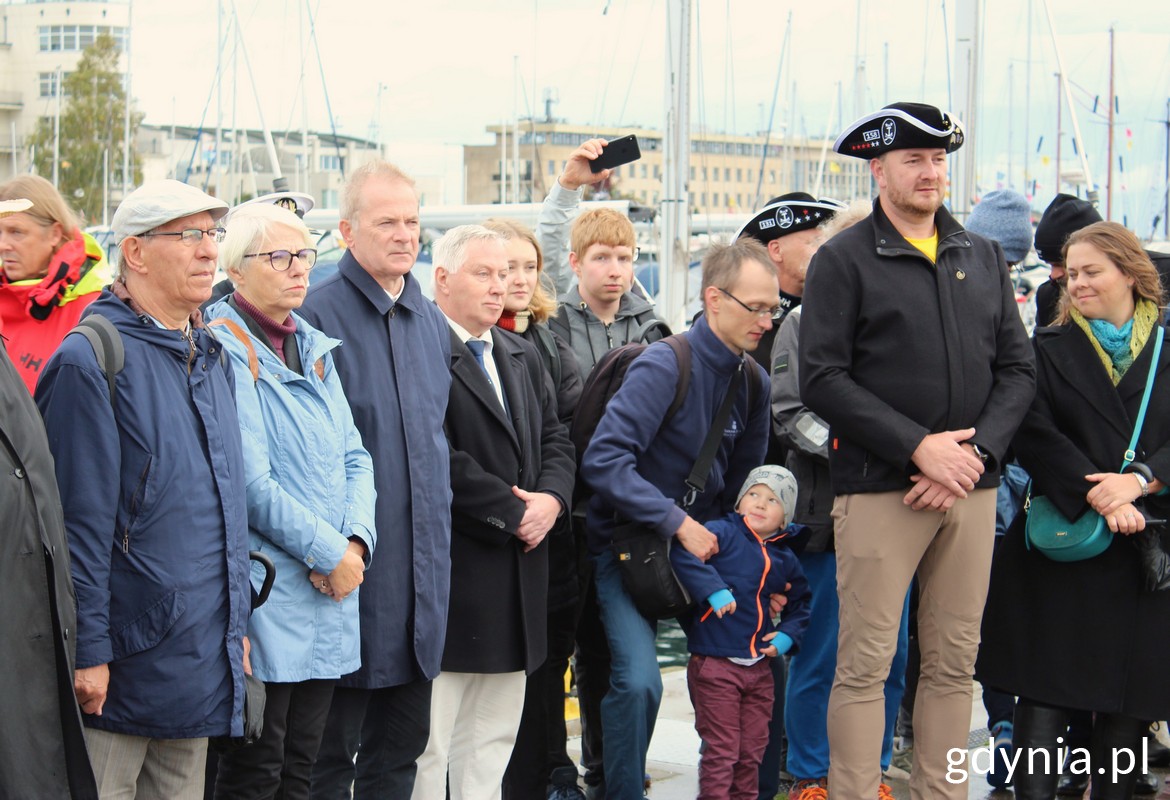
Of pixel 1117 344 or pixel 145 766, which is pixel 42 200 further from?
pixel 1117 344

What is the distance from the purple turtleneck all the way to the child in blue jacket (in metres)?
→ 1.68

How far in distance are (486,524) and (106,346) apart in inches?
61.5

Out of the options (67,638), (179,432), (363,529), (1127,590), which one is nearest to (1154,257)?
(1127,590)

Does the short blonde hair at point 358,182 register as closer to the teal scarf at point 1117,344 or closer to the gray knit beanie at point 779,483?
the gray knit beanie at point 779,483

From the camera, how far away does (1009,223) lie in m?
6.29

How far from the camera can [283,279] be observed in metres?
3.91

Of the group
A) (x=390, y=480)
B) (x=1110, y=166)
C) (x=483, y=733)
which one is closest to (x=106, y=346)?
(x=390, y=480)

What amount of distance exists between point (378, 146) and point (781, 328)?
28.0 metres

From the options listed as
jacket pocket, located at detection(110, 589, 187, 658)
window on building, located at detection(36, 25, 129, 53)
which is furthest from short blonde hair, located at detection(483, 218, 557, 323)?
window on building, located at detection(36, 25, 129, 53)

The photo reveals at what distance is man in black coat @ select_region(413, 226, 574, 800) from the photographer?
14.7 ft

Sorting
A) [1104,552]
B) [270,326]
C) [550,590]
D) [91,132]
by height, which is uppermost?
[91,132]

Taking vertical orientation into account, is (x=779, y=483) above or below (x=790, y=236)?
below

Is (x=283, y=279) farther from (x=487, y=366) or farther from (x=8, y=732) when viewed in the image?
(x=8, y=732)

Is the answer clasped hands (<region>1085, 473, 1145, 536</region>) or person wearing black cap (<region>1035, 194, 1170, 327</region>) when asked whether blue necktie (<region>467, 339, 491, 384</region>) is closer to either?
clasped hands (<region>1085, 473, 1145, 536</region>)
